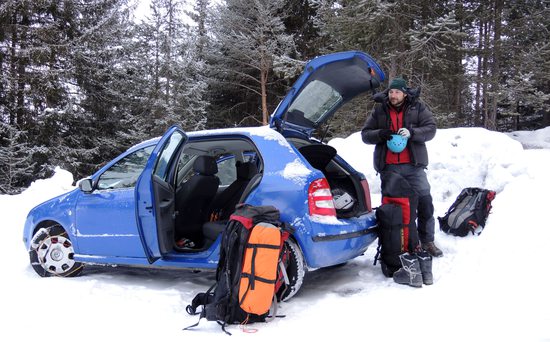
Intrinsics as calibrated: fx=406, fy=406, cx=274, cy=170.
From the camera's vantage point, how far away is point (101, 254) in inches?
167

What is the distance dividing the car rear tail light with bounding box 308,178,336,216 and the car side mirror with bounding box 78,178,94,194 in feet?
7.87

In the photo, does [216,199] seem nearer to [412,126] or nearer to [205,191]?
[205,191]

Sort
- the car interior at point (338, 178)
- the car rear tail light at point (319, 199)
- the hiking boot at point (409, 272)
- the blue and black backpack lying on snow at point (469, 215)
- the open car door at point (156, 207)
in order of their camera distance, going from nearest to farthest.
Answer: the car rear tail light at point (319, 199)
the hiking boot at point (409, 272)
the open car door at point (156, 207)
the car interior at point (338, 178)
the blue and black backpack lying on snow at point (469, 215)

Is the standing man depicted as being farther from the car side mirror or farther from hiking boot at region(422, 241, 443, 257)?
the car side mirror

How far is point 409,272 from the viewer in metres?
3.66

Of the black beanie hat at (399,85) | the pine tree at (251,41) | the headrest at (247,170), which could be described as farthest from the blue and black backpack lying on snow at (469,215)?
the pine tree at (251,41)

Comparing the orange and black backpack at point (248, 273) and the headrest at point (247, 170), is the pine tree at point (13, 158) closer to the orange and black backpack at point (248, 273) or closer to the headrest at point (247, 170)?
the headrest at point (247, 170)

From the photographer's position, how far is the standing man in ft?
14.4

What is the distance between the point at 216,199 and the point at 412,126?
2412 mm

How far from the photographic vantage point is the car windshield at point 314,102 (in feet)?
13.7

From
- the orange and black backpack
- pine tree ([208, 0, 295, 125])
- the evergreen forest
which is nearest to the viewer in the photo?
the orange and black backpack

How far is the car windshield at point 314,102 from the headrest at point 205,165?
1035 mm

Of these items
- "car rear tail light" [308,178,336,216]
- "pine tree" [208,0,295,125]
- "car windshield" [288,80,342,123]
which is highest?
"pine tree" [208,0,295,125]

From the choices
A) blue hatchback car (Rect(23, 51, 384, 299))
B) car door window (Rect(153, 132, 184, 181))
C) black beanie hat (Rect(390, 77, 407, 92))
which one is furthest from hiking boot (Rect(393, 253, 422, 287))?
car door window (Rect(153, 132, 184, 181))
